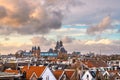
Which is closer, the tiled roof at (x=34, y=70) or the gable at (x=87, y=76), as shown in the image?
the tiled roof at (x=34, y=70)

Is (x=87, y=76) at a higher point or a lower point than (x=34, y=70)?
lower

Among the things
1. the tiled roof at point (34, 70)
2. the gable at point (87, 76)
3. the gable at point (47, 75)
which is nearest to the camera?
the tiled roof at point (34, 70)

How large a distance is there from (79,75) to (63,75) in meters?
6.62

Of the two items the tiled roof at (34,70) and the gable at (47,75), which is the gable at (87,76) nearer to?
the gable at (47,75)

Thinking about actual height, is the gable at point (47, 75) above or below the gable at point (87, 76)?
above

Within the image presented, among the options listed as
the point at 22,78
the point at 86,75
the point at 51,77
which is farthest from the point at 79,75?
the point at 22,78

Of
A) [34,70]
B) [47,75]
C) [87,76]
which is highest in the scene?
[34,70]

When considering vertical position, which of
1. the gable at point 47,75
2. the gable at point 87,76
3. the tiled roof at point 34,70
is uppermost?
the tiled roof at point 34,70

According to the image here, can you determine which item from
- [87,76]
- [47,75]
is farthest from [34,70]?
[87,76]

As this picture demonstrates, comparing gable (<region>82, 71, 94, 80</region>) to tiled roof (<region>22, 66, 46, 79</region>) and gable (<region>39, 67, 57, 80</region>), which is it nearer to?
gable (<region>39, 67, 57, 80</region>)

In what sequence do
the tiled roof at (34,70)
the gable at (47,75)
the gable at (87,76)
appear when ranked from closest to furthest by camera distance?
1. the tiled roof at (34,70)
2. the gable at (47,75)
3. the gable at (87,76)

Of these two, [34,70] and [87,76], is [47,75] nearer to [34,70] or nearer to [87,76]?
[34,70]

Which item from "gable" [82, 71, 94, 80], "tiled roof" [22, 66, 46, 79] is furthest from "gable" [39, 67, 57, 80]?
"gable" [82, 71, 94, 80]

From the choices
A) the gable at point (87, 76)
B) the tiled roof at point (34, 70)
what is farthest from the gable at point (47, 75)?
the gable at point (87, 76)
